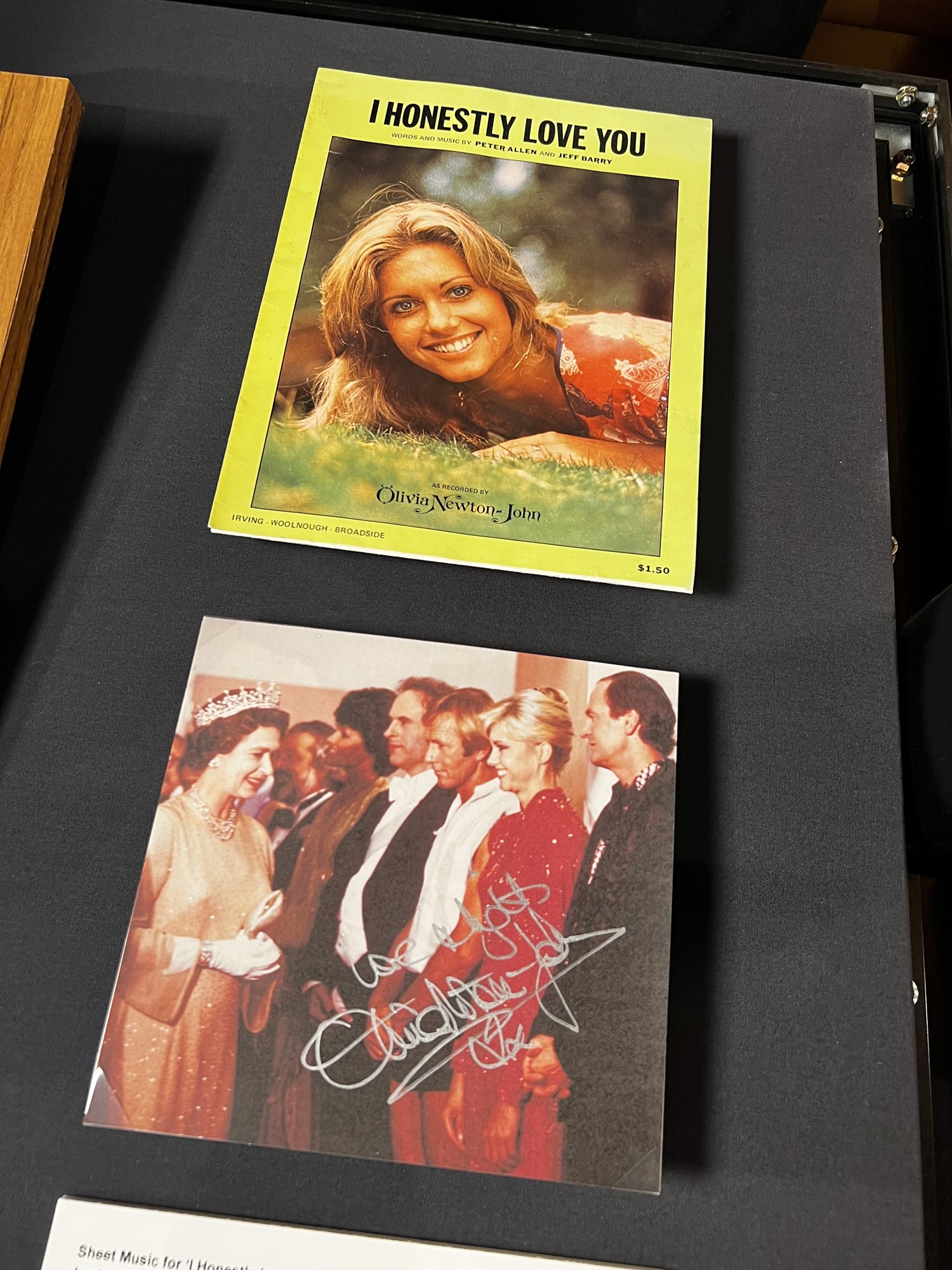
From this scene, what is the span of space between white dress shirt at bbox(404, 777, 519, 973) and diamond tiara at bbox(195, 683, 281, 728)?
0.43 ft

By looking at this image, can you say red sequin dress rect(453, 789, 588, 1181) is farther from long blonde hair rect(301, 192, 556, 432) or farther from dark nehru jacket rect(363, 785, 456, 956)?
long blonde hair rect(301, 192, 556, 432)

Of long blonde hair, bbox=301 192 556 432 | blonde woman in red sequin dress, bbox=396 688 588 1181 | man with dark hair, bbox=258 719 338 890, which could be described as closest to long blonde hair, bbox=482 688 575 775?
blonde woman in red sequin dress, bbox=396 688 588 1181

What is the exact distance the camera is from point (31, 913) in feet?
1.89

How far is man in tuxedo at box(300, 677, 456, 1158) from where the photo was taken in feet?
1.74

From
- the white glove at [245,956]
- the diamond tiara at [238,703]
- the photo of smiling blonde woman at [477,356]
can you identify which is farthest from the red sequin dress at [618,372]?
the white glove at [245,956]

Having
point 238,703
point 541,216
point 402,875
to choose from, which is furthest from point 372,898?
point 541,216

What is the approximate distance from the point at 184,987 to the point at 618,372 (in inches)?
19.4

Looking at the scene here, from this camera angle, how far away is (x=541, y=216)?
76 centimetres

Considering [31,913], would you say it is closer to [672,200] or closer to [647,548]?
[647,548]

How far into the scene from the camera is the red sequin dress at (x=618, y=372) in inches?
27.3

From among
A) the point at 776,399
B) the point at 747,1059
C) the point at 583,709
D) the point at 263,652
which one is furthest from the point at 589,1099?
the point at 776,399

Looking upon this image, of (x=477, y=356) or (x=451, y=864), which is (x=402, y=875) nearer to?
(x=451, y=864)

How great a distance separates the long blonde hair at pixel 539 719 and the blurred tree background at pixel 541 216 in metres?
0.30

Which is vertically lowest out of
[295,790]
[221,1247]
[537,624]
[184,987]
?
[221,1247]
